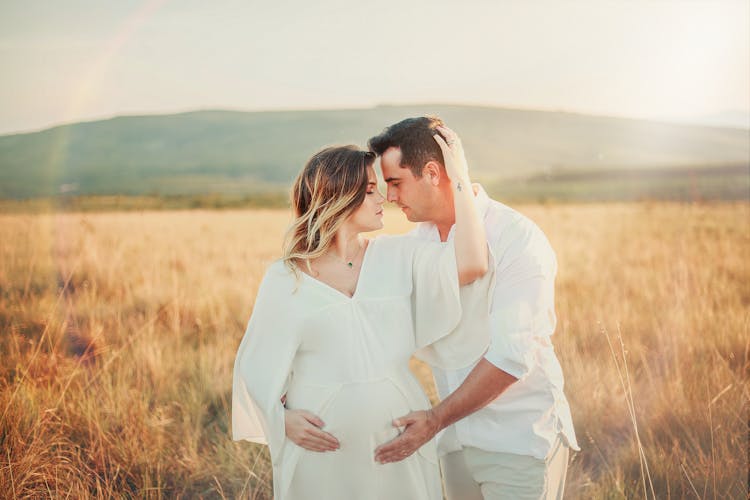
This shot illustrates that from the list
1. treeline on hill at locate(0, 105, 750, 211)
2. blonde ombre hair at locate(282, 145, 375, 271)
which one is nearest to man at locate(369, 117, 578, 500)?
blonde ombre hair at locate(282, 145, 375, 271)

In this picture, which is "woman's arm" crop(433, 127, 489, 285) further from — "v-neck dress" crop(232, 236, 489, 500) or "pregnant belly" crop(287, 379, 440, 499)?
"pregnant belly" crop(287, 379, 440, 499)

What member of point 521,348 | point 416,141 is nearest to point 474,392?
point 521,348

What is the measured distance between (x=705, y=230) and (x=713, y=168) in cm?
4245

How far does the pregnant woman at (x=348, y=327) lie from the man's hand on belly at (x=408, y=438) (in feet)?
0.13

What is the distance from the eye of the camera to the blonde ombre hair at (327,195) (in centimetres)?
256

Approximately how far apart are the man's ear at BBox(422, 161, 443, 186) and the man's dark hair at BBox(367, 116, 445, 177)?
17mm

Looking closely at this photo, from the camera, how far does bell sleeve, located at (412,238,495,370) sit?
2.56 metres

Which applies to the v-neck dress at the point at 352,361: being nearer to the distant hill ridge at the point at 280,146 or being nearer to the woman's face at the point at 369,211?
the woman's face at the point at 369,211

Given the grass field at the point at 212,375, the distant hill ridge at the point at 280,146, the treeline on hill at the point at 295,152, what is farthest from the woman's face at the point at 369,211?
the distant hill ridge at the point at 280,146

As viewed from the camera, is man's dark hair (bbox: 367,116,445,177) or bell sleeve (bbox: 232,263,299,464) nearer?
bell sleeve (bbox: 232,263,299,464)

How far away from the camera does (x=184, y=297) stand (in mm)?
7023

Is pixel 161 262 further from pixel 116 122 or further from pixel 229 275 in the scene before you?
pixel 116 122

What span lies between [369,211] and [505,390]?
908mm

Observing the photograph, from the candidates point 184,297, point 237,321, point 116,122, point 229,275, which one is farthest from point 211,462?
point 116,122
